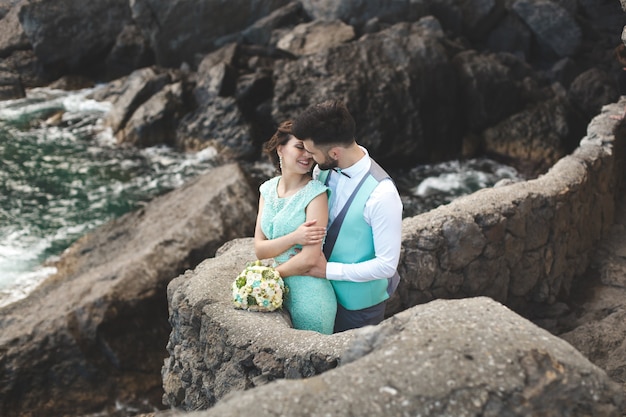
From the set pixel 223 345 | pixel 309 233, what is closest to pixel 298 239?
pixel 309 233

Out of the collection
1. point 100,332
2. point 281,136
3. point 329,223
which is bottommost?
point 100,332

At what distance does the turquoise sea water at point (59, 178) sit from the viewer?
11672 mm

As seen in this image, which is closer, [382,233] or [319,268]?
[382,233]

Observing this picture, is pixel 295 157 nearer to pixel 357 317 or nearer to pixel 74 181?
pixel 357 317

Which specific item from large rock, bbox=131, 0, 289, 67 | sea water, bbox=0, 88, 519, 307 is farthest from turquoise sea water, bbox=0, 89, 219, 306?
large rock, bbox=131, 0, 289, 67

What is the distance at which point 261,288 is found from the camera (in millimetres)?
4344

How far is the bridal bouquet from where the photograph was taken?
4.33 meters

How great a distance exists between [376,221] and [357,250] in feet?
0.95

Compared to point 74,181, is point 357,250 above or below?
above

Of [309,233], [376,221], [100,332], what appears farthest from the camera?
[100,332]

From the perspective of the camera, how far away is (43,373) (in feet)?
24.4

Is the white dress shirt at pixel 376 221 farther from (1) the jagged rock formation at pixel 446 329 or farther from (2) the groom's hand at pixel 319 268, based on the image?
(1) the jagged rock formation at pixel 446 329

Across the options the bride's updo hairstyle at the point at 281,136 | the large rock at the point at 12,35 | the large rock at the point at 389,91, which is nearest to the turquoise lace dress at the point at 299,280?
the bride's updo hairstyle at the point at 281,136

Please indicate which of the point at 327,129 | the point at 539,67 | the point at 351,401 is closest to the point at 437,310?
the point at 351,401
